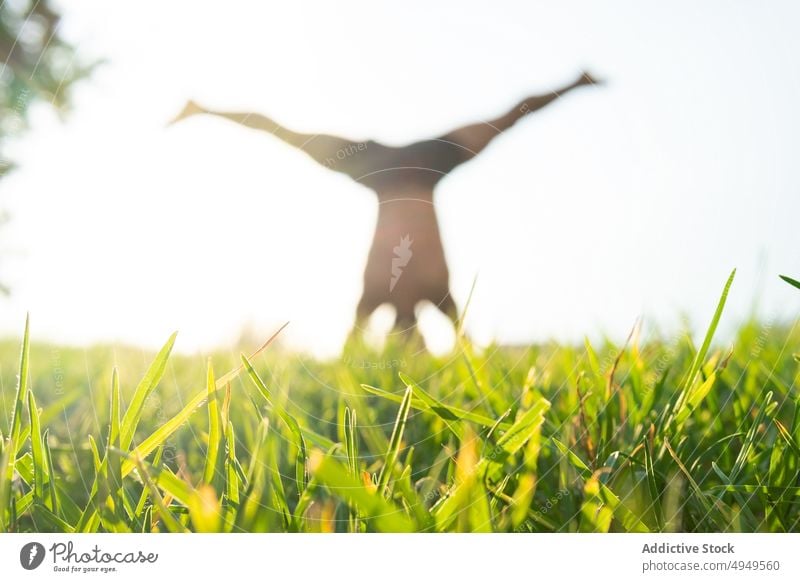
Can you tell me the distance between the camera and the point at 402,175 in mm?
729

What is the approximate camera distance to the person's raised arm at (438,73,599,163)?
28.1 inches

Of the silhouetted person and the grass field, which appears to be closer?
the grass field

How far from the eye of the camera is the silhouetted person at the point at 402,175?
2.30 ft

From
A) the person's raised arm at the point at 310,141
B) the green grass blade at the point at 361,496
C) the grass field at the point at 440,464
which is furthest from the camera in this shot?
the person's raised arm at the point at 310,141

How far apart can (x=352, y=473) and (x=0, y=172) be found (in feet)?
1.68

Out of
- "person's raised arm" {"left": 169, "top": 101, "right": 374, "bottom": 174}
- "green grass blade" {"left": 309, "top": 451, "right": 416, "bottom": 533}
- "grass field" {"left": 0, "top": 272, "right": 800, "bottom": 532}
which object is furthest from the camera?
"person's raised arm" {"left": 169, "top": 101, "right": 374, "bottom": 174}

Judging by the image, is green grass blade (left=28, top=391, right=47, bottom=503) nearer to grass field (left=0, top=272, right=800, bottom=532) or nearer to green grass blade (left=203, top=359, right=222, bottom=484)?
grass field (left=0, top=272, right=800, bottom=532)

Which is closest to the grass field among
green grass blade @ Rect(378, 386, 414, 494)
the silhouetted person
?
green grass blade @ Rect(378, 386, 414, 494)

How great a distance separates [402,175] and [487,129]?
0.40 feet
